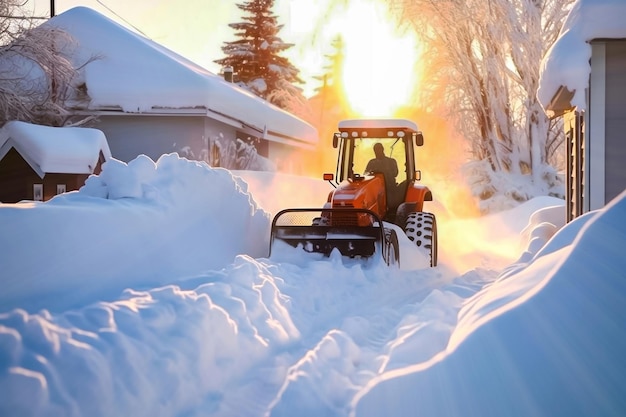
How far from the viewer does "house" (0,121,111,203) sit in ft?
44.4

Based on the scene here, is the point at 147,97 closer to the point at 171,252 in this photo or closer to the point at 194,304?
the point at 171,252

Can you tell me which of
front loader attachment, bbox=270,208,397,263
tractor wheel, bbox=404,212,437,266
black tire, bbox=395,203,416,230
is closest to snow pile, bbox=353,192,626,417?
front loader attachment, bbox=270,208,397,263

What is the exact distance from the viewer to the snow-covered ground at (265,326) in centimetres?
283

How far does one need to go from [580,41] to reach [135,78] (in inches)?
537

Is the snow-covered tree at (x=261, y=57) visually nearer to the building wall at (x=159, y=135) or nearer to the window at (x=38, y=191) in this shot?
the building wall at (x=159, y=135)

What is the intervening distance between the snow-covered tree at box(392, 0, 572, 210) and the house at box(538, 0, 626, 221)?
435 inches

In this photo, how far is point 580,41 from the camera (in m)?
8.16

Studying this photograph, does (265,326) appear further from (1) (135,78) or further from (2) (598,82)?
(1) (135,78)

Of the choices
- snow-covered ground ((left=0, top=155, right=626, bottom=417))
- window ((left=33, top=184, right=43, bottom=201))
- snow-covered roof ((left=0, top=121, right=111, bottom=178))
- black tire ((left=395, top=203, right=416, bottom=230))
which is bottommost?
snow-covered ground ((left=0, top=155, right=626, bottom=417))

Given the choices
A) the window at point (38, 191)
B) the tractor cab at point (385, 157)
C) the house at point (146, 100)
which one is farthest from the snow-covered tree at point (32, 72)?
the tractor cab at point (385, 157)

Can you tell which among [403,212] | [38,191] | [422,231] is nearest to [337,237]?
[422,231]

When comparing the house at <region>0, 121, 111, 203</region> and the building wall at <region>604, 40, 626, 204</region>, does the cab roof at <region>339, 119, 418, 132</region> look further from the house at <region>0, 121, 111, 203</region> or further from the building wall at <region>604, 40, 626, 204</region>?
the house at <region>0, 121, 111, 203</region>

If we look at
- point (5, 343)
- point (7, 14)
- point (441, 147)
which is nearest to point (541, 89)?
point (5, 343)

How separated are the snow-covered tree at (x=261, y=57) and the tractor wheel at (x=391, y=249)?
33.0 meters
